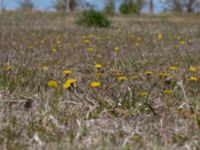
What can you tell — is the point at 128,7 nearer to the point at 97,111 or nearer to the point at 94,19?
the point at 94,19

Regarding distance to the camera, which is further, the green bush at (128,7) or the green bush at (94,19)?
Answer: the green bush at (128,7)

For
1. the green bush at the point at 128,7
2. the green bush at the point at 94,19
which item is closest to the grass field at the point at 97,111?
the green bush at the point at 94,19

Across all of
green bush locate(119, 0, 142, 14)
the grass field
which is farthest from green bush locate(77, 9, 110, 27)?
green bush locate(119, 0, 142, 14)

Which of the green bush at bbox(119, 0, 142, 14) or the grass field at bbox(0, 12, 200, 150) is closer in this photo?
the grass field at bbox(0, 12, 200, 150)

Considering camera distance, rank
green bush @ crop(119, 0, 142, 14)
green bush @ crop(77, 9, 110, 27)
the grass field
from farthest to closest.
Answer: green bush @ crop(119, 0, 142, 14) → green bush @ crop(77, 9, 110, 27) → the grass field

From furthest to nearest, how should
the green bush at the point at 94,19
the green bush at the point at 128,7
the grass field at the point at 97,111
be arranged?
the green bush at the point at 128,7 < the green bush at the point at 94,19 < the grass field at the point at 97,111

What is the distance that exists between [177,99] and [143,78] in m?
0.88

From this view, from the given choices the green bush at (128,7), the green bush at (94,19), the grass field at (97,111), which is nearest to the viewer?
the grass field at (97,111)

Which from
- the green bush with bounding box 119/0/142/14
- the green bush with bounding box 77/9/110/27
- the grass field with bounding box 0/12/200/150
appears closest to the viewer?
the grass field with bounding box 0/12/200/150

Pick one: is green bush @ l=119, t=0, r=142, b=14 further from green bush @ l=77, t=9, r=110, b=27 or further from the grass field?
the grass field

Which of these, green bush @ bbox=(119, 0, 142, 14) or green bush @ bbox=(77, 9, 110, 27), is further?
green bush @ bbox=(119, 0, 142, 14)

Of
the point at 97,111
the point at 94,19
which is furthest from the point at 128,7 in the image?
the point at 97,111

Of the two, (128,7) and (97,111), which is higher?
(128,7)

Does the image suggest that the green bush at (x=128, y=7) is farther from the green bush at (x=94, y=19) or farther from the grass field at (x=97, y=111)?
the grass field at (x=97, y=111)
